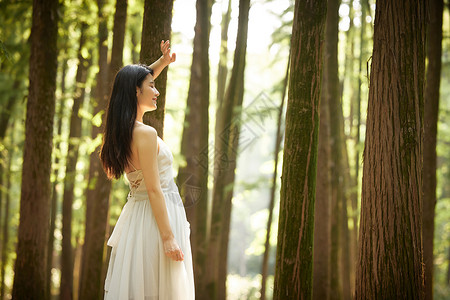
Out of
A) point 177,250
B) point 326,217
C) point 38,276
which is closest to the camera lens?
point 177,250

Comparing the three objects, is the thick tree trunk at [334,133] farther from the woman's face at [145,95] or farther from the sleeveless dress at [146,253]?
the sleeveless dress at [146,253]

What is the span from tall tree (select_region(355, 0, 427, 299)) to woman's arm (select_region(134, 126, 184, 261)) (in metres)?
2.29

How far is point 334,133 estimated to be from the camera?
31.0 feet

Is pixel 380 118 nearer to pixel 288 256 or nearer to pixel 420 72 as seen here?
pixel 420 72

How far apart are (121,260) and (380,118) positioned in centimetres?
304

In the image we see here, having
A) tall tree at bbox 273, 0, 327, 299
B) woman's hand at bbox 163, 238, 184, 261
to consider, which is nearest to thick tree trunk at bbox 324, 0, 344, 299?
tall tree at bbox 273, 0, 327, 299

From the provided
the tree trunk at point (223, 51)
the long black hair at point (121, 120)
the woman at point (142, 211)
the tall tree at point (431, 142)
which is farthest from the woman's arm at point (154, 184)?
the tree trunk at point (223, 51)

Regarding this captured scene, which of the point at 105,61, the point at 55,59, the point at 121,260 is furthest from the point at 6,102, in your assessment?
the point at 121,260

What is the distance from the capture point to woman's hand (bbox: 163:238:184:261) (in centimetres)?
348

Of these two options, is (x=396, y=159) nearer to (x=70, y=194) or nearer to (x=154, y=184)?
(x=154, y=184)

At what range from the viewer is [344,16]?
1167 cm

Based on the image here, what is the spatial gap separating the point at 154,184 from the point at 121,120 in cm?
61

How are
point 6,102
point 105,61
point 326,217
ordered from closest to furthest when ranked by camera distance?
point 326,217 < point 105,61 < point 6,102

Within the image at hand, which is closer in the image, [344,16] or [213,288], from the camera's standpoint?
[213,288]
